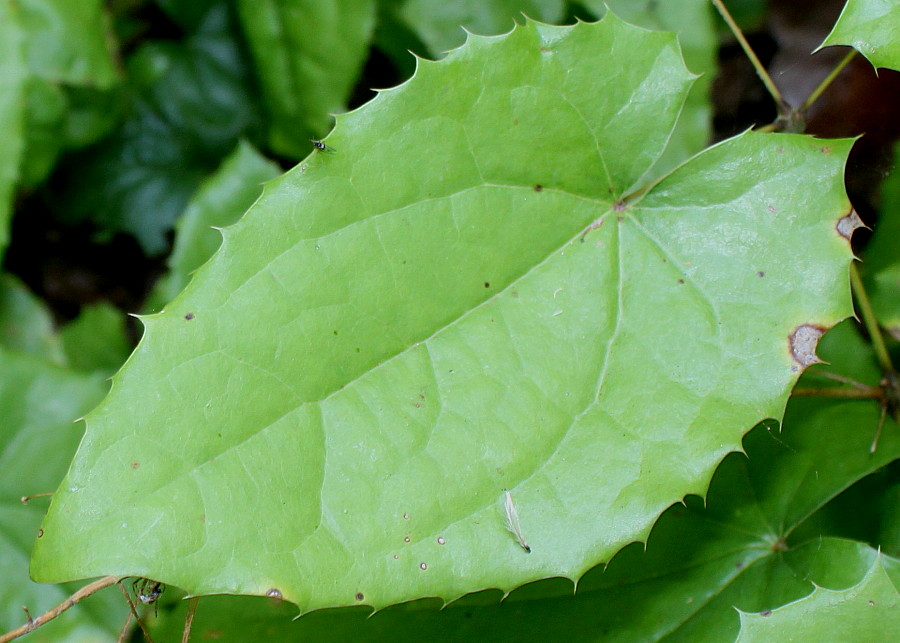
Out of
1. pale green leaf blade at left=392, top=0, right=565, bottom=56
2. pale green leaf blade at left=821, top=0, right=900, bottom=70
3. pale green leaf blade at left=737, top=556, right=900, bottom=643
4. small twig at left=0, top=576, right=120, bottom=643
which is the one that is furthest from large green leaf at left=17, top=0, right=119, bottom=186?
pale green leaf blade at left=737, top=556, right=900, bottom=643

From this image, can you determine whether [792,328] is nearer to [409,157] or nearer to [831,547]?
[831,547]

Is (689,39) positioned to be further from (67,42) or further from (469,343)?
(67,42)

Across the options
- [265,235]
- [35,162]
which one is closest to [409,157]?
[265,235]

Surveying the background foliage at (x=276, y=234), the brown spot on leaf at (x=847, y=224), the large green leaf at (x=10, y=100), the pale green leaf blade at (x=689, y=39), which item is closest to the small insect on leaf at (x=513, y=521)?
the background foliage at (x=276, y=234)

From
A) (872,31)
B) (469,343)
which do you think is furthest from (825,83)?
(469,343)

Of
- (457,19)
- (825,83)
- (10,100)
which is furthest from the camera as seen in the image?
(457,19)

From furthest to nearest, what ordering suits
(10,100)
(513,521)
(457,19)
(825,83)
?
(457,19)
(10,100)
(825,83)
(513,521)

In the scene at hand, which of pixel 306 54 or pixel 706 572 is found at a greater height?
pixel 306 54

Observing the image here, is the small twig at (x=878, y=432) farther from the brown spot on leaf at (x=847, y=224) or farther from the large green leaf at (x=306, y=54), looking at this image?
the large green leaf at (x=306, y=54)
